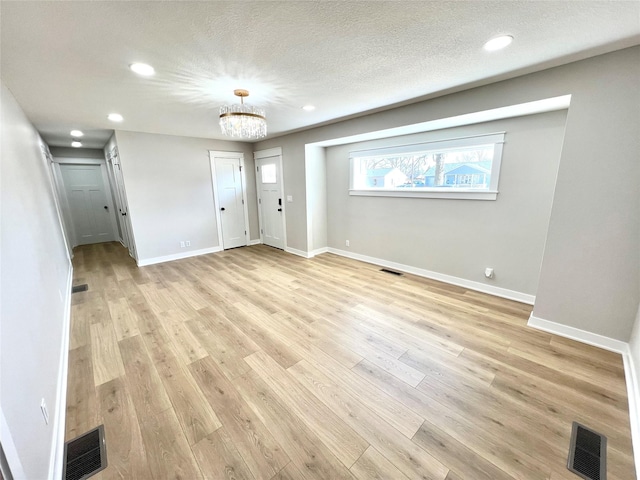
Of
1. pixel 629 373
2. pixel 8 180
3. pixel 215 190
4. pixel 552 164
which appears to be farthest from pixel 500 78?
pixel 215 190

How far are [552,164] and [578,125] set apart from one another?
2.10 feet

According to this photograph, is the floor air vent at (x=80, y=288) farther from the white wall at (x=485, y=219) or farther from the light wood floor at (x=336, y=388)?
the white wall at (x=485, y=219)

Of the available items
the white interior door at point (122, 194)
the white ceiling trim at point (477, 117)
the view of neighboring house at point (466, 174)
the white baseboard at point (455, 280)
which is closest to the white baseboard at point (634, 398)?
the white baseboard at point (455, 280)

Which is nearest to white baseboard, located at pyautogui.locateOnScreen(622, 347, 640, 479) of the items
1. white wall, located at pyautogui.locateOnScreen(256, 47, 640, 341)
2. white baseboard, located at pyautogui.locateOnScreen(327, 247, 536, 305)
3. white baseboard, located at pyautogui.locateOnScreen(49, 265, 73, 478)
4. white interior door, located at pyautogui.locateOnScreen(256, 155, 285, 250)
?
white wall, located at pyautogui.locateOnScreen(256, 47, 640, 341)

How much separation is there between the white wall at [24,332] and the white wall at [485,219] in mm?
4092

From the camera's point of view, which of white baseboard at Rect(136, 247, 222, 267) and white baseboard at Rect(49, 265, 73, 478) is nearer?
white baseboard at Rect(49, 265, 73, 478)

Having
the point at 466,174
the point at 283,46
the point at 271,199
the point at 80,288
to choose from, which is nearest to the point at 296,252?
the point at 271,199

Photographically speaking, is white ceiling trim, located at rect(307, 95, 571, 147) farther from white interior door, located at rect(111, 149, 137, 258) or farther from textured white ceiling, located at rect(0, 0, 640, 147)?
white interior door, located at rect(111, 149, 137, 258)

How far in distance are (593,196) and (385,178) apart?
2570 mm

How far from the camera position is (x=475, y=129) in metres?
3.15

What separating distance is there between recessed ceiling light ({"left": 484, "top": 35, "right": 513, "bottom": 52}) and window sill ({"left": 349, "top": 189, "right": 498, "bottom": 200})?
5.61 feet

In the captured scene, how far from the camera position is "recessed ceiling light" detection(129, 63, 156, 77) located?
1999 millimetres

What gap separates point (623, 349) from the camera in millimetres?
2141

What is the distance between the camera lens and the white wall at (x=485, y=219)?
2.77 metres
